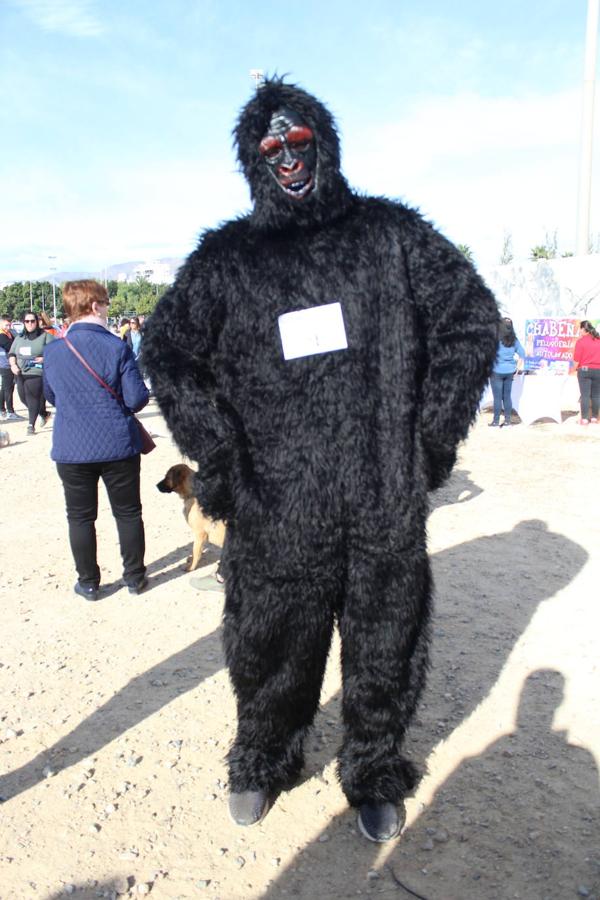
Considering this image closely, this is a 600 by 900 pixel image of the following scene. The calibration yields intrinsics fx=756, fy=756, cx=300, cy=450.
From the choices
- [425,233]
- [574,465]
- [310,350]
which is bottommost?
[574,465]

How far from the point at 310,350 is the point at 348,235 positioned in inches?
15.2

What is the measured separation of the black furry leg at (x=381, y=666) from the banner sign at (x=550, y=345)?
38.8ft

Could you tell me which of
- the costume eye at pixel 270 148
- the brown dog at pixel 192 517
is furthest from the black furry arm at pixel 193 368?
the brown dog at pixel 192 517

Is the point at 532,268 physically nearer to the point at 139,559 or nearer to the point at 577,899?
the point at 139,559

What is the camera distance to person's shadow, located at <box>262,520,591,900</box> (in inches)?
94.6

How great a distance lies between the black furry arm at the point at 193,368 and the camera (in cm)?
237

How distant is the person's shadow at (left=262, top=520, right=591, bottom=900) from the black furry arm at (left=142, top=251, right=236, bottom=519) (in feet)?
4.06

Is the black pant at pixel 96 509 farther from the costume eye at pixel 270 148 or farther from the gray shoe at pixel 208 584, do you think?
the costume eye at pixel 270 148

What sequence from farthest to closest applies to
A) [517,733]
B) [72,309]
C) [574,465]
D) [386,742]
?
[574,465]
[72,309]
[517,733]
[386,742]

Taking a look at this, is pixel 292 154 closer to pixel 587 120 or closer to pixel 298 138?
pixel 298 138

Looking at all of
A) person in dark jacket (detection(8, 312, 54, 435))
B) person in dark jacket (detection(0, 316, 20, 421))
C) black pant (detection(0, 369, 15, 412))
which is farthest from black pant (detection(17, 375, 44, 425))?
black pant (detection(0, 369, 15, 412))

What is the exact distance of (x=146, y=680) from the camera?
373cm

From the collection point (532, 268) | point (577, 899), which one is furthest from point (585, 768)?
point (532, 268)

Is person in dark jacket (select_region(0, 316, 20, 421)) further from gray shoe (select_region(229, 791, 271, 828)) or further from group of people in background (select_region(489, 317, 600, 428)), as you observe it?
gray shoe (select_region(229, 791, 271, 828))
